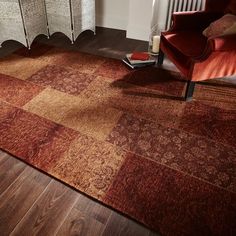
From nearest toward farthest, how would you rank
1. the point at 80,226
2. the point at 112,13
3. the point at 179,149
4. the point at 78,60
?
the point at 80,226, the point at 179,149, the point at 78,60, the point at 112,13

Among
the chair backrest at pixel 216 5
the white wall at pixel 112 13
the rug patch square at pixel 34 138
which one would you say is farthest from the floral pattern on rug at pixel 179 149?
the white wall at pixel 112 13

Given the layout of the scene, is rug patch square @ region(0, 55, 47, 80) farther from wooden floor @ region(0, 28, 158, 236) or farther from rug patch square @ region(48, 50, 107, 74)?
wooden floor @ region(0, 28, 158, 236)

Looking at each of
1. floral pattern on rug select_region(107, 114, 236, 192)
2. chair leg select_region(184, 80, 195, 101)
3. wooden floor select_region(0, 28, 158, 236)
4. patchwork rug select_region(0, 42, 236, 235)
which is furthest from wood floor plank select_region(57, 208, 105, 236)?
chair leg select_region(184, 80, 195, 101)

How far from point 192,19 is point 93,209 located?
188 centimetres

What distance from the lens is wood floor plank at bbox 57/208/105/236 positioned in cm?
118

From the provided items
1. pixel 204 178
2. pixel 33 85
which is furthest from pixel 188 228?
pixel 33 85

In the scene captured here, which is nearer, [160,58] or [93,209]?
[93,209]

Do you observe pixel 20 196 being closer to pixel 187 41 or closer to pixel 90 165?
pixel 90 165

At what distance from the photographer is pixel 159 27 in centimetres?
304

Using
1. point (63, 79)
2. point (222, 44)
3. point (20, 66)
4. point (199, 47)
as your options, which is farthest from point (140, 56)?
point (20, 66)

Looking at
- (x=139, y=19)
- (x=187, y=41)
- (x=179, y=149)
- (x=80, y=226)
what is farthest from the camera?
(x=139, y=19)

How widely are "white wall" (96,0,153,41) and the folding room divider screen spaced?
1.32 ft

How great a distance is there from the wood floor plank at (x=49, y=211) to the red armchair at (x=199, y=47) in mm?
1261

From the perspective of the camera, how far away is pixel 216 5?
223 centimetres
